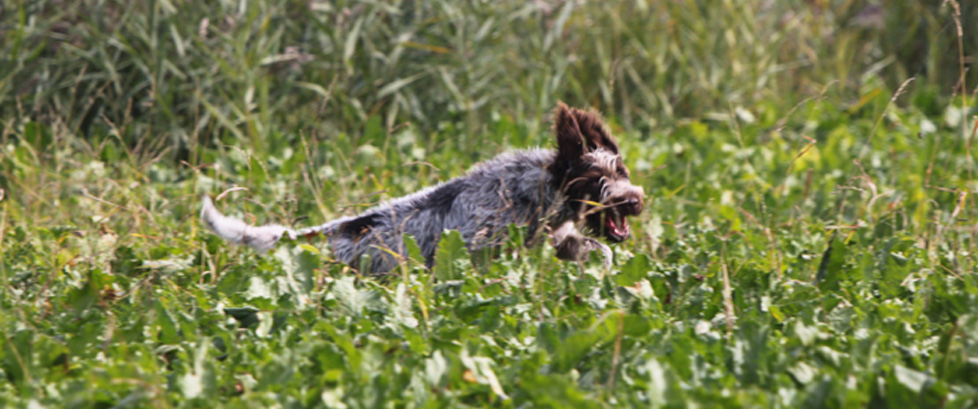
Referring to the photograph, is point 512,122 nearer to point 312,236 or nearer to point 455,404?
point 312,236

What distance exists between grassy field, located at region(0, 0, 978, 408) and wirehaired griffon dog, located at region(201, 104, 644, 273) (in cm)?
17

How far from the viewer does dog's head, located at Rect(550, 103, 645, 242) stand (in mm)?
3945

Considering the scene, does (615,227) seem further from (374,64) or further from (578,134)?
(374,64)

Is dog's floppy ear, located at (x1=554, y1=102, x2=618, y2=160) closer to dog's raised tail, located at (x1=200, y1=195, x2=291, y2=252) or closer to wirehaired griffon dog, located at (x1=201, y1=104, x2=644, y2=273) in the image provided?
wirehaired griffon dog, located at (x1=201, y1=104, x2=644, y2=273)

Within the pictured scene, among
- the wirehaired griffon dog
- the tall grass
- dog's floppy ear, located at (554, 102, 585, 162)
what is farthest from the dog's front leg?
the tall grass

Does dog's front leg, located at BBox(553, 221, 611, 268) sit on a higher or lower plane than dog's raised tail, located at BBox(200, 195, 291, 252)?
higher

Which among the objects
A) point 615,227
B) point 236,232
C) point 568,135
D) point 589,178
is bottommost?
point 236,232

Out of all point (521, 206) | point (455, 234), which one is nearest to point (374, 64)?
point (521, 206)

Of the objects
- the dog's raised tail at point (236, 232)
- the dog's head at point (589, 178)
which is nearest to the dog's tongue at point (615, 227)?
the dog's head at point (589, 178)

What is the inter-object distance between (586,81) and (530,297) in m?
5.10

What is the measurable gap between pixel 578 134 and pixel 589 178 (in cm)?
19

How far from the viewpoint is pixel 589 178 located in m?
3.95

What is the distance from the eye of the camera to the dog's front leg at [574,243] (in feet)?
13.4

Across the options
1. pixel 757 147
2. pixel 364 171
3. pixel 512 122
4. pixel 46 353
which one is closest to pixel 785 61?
pixel 757 147
